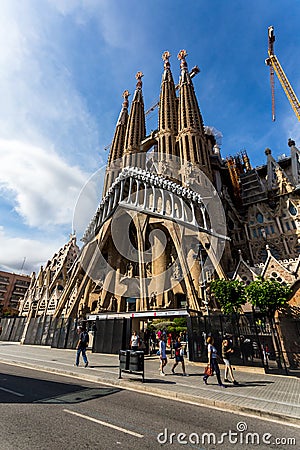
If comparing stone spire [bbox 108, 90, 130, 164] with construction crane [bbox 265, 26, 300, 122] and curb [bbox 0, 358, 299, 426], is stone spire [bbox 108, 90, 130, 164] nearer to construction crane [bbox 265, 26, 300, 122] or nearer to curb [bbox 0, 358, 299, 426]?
construction crane [bbox 265, 26, 300, 122]

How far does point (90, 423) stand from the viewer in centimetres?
488

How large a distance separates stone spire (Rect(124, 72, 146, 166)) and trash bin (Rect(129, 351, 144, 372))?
49.0m

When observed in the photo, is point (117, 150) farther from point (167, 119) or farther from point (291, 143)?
point (291, 143)

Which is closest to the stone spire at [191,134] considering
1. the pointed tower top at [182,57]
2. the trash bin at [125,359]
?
the pointed tower top at [182,57]

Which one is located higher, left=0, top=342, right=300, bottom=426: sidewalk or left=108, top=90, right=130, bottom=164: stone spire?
left=108, top=90, right=130, bottom=164: stone spire

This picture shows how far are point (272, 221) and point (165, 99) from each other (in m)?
38.4

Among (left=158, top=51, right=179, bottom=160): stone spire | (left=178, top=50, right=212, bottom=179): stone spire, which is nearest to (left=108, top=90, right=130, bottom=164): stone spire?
(left=158, top=51, right=179, bottom=160): stone spire

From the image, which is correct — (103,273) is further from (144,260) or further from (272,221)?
(272,221)

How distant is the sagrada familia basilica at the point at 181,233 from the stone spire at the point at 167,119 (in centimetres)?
34

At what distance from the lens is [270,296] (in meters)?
16.4

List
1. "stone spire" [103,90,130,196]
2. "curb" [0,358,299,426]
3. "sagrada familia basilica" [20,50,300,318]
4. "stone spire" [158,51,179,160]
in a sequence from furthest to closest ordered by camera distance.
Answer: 1. "stone spire" [103,90,130,196]
2. "stone spire" [158,51,179,160]
3. "sagrada familia basilica" [20,50,300,318]
4. "curb" [0,358,299,426]

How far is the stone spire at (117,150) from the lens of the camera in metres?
55.5

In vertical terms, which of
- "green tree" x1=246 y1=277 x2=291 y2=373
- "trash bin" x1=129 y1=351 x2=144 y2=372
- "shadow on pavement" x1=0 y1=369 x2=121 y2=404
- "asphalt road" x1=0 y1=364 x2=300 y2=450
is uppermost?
"green tree" x1=246 y1=277 x2=291 y2=373

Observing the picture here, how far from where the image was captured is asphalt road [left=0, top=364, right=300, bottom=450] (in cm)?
412
